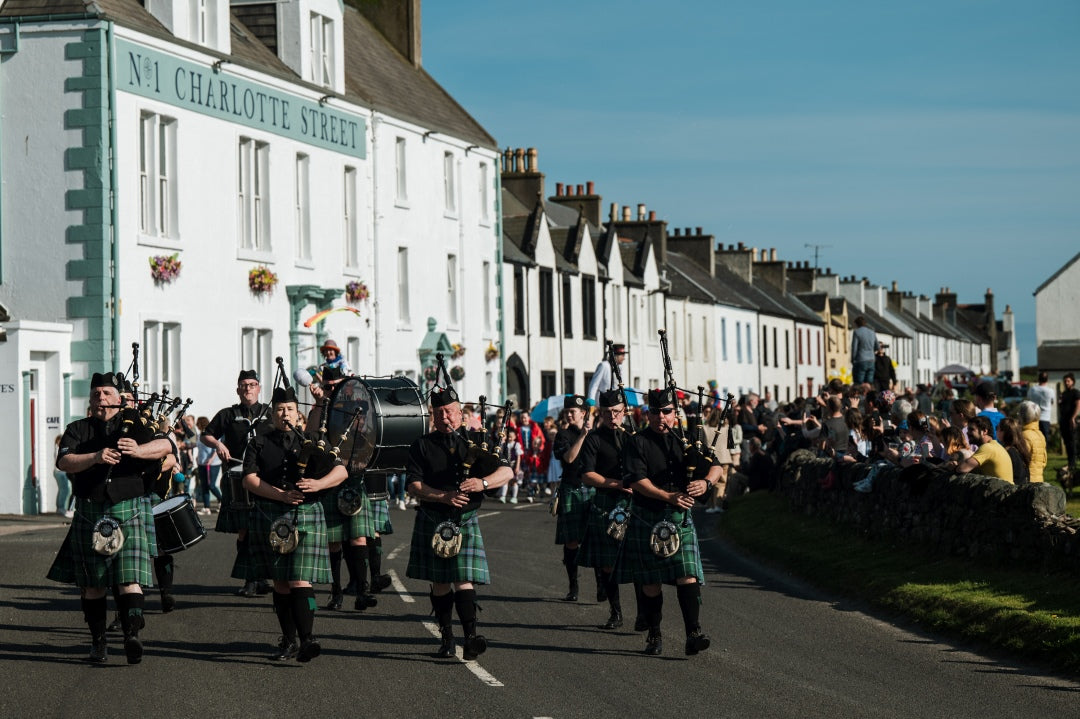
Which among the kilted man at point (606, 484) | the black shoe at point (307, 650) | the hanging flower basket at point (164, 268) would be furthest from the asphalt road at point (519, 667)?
the hanging flower basket at point (164, 268)

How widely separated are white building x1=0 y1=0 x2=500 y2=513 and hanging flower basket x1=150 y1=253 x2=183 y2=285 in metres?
0.15

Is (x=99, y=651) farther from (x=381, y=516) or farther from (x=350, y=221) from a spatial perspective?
(x=350, y=221)

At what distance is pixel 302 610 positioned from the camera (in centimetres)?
1151

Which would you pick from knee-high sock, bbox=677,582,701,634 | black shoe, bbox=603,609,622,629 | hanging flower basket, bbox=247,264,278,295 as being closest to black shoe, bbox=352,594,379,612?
black shoe, bbox=603,609,622,629

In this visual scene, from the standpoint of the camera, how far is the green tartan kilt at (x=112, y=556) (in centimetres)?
1145

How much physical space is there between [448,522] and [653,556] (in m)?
1.56

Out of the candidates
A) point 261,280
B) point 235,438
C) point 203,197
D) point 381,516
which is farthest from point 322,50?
point 381,516

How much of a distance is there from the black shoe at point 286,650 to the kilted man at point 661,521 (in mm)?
2551

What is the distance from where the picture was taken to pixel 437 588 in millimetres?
11891

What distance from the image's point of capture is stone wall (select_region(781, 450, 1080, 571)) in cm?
1381

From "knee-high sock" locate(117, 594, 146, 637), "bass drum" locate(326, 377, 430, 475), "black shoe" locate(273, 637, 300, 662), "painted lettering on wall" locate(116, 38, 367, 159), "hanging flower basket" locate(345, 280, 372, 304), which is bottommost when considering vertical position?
"black shoe" locate(273, 637, 300, 662)

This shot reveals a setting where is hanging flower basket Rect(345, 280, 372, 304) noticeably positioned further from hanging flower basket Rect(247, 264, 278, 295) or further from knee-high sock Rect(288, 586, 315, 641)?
knee-high sock Rect(288, 586, 315, 641)

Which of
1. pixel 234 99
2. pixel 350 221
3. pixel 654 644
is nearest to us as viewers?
pixel 654 644

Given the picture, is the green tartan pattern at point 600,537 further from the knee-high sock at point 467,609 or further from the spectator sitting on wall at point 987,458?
the spectator sitting on wall at point 987,458
